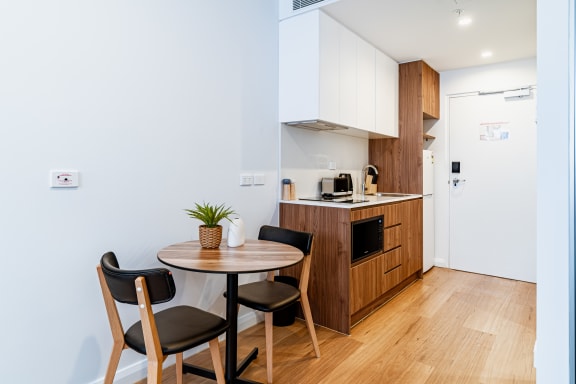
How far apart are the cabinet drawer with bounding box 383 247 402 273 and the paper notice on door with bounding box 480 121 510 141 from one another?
1932mm

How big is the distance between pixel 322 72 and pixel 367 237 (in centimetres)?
141

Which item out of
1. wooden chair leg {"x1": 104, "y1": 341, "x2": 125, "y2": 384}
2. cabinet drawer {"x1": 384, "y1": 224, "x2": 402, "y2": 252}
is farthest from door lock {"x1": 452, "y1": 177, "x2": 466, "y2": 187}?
wooden chair leg {"x1": 104, "y1": 341, "x2": 125, "y2": 384}

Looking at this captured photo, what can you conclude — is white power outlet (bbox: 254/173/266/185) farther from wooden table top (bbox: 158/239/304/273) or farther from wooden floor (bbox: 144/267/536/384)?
wooden floor (bbox: 144/267/536/384)

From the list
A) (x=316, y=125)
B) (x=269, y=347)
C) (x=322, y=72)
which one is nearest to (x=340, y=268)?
(x=269, y=347)

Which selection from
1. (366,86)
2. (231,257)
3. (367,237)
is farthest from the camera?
(366,86)

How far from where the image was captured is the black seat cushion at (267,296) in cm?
195

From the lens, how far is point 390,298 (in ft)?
11.0

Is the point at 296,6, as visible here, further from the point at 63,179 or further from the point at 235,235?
the point at 63,179

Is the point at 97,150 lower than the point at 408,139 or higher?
lower

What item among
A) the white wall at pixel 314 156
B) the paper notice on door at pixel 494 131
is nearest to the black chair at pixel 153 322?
the white wall at pixel 314 156

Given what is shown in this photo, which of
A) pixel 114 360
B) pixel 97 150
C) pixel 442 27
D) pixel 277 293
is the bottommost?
pixel 114 360

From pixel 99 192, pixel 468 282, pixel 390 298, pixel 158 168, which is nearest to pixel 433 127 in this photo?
pixel 468 282

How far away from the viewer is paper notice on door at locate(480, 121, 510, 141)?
13.4ft

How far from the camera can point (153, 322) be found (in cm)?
138
